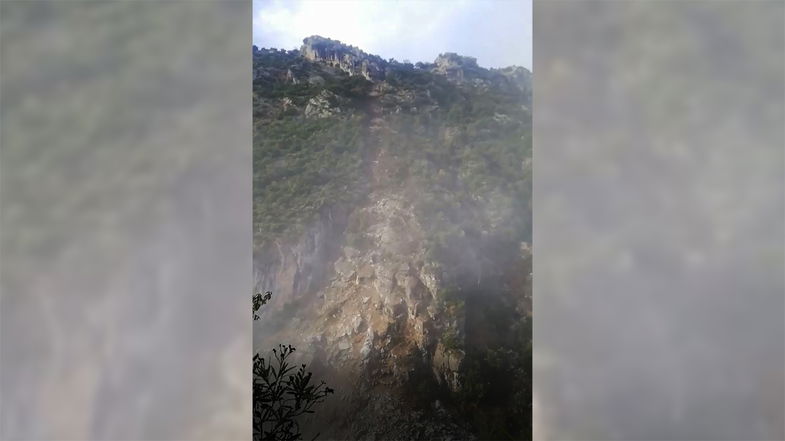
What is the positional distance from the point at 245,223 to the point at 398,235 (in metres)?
0.60

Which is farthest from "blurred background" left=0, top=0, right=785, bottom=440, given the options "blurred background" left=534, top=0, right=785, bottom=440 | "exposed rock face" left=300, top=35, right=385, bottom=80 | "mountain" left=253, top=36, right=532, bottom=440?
"exposed rock face" left=300, top=35, right=385, bottom=80

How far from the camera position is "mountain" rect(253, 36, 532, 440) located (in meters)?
2.14

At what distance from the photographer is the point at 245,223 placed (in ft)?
6.25

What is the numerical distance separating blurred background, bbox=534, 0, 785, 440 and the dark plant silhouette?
854mm

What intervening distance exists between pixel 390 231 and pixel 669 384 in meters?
1.13

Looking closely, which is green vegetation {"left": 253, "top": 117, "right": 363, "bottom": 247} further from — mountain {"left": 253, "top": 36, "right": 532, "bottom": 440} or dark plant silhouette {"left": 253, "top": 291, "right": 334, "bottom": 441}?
dark plant silhouette {"left": 253, "top": 291, "right": 334, "bottom": 441}

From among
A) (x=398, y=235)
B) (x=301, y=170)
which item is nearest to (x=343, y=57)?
(x=301, y=170)

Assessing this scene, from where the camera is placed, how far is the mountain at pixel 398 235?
2.14 metres

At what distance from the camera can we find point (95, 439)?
1849mm

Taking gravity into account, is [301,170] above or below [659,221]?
above

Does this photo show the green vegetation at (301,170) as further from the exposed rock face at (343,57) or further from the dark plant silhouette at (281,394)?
the dark plant silhouette at (281,394)

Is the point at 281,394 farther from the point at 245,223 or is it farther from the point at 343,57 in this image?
the point at 343,57

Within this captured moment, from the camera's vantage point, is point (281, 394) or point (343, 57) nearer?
point (281, 394)

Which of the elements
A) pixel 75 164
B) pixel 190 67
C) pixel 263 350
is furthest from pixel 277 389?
pixel 190 67
